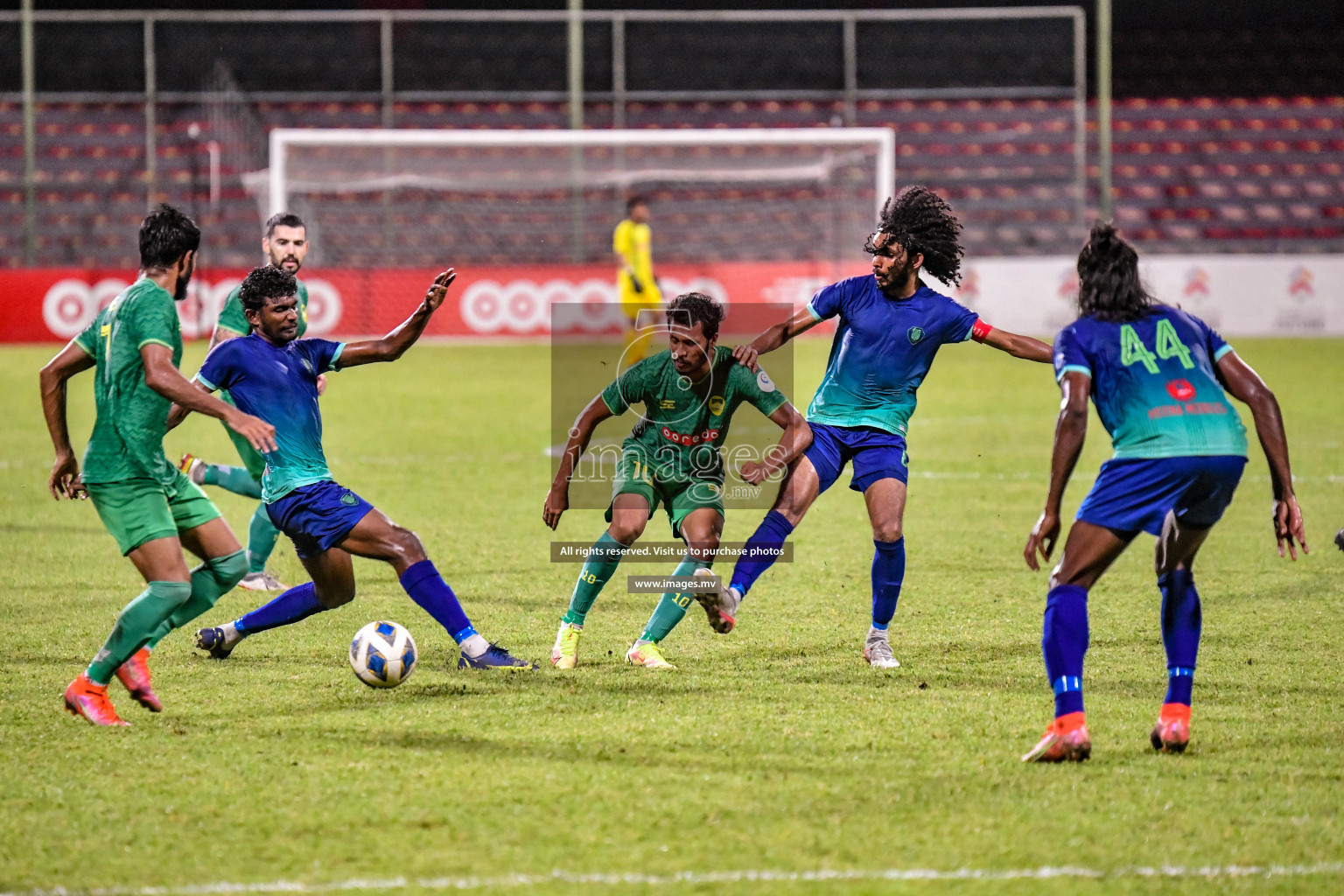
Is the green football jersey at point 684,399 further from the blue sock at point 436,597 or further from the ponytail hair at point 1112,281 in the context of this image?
the ponytail hair at point 1112,281

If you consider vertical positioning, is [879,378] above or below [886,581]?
above

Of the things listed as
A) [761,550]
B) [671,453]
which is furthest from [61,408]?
[761,550]

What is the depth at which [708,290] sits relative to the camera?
2491 centimetres

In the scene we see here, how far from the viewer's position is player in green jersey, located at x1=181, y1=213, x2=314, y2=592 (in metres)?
7.86

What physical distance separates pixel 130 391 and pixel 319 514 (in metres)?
0.84

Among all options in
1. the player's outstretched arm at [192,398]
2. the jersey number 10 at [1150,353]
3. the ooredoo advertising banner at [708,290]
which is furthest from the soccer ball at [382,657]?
the ooredoo advertising banner at [708,290]

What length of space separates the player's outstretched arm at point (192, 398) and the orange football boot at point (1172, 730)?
3.14m

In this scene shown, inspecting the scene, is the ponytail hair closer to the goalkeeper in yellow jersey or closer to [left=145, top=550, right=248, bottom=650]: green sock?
[left=145, top=550, right=248, bottom=650]: green sock

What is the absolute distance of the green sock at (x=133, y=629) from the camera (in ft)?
17.6

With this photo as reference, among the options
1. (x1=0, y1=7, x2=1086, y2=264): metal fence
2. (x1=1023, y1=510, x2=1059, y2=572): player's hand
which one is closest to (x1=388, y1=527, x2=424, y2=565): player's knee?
(x1=1023, y1=510, x2=1059, y2=572): player's hand

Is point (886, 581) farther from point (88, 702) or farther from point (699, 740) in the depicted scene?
point (88, 702)

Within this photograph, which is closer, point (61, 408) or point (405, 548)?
point (61, 408)

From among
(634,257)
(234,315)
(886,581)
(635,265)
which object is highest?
(634,257)

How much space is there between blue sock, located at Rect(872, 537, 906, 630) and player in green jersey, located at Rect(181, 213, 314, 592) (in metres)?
3.12
